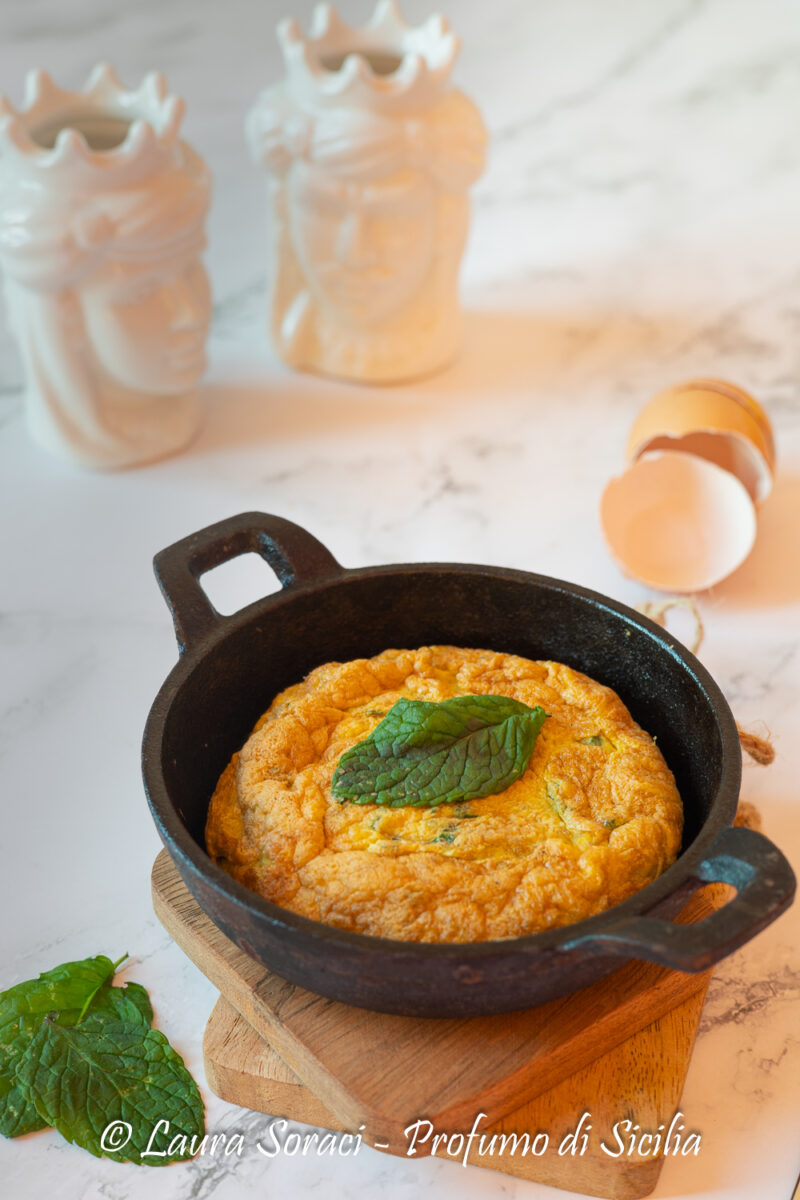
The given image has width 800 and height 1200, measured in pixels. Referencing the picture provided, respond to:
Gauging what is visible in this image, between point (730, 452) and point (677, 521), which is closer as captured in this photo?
point (677, 521)

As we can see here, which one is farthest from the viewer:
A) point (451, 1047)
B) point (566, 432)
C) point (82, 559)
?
point (566, 432)

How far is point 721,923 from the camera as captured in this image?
1.24 metres

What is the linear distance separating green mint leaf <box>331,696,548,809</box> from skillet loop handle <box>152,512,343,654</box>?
0.31 metres

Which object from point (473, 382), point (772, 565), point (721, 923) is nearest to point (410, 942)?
point (721, 923)

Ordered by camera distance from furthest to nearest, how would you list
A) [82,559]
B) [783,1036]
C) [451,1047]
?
[82,559] < [783,1036] < [451,1047]

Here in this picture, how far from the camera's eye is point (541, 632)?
190cm

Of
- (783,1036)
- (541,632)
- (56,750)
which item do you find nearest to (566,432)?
(541,632)

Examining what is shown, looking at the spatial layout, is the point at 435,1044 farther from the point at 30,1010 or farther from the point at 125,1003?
the point at 30,1010

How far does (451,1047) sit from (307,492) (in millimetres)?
1529

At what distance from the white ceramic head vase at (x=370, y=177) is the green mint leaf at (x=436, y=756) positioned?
146 cm

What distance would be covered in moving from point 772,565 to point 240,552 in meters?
1.19

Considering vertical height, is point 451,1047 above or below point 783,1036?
above

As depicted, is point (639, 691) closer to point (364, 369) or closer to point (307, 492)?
point (307, 492)

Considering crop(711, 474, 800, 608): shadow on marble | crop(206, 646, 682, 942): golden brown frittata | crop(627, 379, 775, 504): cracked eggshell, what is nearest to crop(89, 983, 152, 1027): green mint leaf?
crop(206, 646, 682, 942): golden brown frittata
